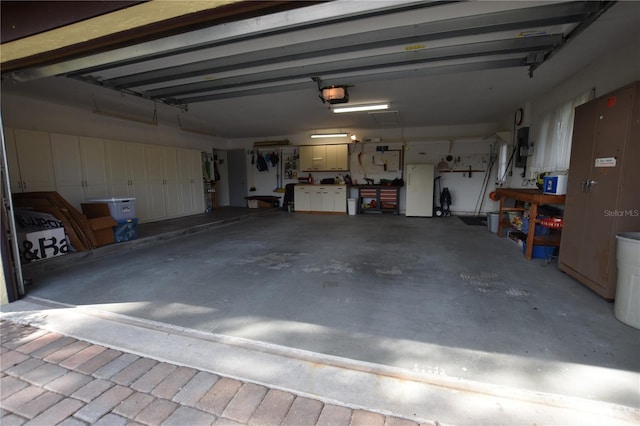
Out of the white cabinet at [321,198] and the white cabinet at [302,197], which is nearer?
the white cabinet at [321,198]

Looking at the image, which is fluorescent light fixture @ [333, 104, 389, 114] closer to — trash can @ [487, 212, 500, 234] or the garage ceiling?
the garage ceiling

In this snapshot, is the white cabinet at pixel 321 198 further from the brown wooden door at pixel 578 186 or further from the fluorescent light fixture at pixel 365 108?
the brown wooden door at pixel 578 186

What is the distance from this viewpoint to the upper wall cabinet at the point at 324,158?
868 centimetres

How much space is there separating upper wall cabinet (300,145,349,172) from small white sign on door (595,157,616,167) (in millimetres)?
6359

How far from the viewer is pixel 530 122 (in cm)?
530

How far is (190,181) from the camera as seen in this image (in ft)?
25.5

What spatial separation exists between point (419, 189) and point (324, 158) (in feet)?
10.1

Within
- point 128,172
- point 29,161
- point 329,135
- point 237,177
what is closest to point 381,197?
point 329,135

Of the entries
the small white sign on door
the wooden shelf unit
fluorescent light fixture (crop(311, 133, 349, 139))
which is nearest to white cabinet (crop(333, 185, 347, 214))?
the wooden shelf unit

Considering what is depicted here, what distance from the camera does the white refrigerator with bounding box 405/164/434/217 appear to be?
762cm

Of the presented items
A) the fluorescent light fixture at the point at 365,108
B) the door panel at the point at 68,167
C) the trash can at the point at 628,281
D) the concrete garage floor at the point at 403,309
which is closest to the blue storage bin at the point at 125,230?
the concrete garage floor at the point at 403,309

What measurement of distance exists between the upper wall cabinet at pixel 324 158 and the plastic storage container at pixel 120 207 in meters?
5.18

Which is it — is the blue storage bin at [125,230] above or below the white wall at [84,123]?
below

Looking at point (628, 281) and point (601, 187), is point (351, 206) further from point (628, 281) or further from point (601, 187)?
point (628, 281)
